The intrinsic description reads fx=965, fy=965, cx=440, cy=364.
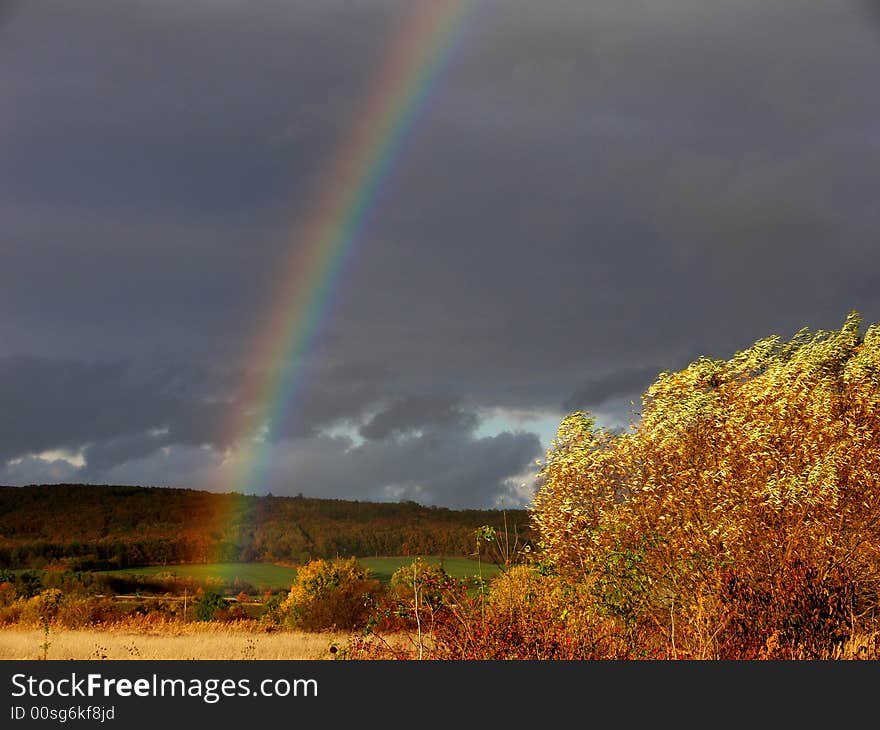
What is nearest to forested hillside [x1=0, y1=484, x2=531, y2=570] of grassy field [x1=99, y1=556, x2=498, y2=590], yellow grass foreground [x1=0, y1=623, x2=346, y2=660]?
grassy field [x1=99, y1=556, x2=498, y2=590]

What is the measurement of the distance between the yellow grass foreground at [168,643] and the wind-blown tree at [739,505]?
6.65 metres

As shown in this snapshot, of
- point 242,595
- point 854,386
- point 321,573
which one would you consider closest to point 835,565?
point 854,386

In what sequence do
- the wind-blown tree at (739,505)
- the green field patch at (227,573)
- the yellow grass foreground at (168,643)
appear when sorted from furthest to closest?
1. the green field patch at (227,573)
2. the yellow grass foreground at (168,643)
3. the wind-blown tree at (739,505)

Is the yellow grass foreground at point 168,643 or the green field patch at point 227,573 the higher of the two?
the green field patch at point 227,573

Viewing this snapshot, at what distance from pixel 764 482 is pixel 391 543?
43.8 meters

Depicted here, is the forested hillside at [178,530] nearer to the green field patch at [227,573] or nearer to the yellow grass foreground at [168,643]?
the green field patch at [227,573]

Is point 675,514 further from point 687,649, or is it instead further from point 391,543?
point 391,543

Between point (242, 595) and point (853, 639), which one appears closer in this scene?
point (853, 639)

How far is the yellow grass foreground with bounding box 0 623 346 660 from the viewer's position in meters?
21.3

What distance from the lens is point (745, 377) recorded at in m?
25.7

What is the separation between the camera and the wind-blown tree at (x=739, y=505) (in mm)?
13328

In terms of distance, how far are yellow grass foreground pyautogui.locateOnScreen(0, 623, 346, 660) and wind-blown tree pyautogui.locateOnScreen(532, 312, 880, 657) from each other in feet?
21.8

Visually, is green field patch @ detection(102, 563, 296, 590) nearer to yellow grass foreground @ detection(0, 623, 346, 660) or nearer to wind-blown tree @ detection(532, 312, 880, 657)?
yellow grass foreground @ detection(0, 623, 346, 660)

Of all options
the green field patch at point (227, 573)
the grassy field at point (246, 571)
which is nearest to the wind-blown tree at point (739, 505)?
the grassy field at point (246, 571)
